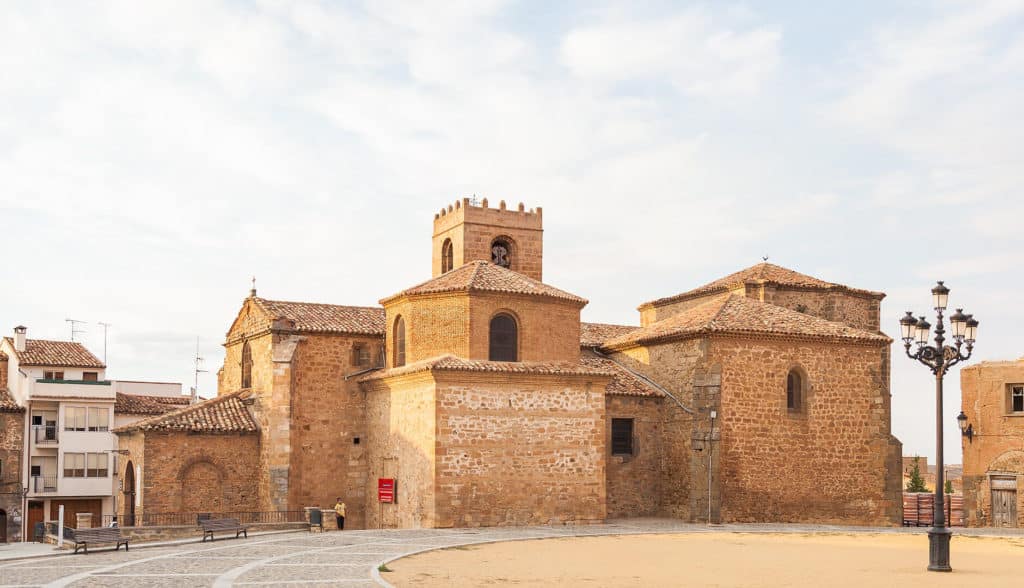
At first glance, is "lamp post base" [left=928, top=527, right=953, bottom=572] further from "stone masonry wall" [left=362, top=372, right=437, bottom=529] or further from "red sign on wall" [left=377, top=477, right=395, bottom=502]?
"red sign on wall" [left=377, top=477, right=395, bottom=502]

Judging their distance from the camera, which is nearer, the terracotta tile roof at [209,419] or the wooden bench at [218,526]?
the wooden bench at [218,526]

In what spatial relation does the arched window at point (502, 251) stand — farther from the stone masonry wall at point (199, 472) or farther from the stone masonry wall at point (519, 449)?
the stone masonry wall at point (199, 472)

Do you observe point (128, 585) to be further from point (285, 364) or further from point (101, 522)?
point (101, 522)

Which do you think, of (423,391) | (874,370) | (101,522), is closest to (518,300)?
(423,391)

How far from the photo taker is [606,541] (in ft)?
85.4

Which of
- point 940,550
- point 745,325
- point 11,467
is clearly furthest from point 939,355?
point 11,467

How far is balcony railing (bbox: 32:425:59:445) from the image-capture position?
→ 48.2 m

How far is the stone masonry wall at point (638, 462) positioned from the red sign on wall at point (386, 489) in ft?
22.9

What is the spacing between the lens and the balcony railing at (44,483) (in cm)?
4752

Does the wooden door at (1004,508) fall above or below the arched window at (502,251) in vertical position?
below

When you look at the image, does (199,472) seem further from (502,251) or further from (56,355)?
(56,355)

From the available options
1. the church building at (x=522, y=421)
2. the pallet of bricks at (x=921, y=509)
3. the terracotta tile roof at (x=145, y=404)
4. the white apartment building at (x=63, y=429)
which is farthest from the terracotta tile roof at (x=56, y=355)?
the pallet of bricks at (x=921, y=509)

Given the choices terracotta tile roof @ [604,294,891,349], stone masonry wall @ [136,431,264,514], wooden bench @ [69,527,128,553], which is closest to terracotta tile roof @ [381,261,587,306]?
terracotta tile roof @ [604,294,891,349]

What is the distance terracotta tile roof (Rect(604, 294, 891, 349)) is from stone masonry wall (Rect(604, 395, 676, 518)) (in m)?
2.45
